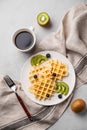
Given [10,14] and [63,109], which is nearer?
[63,109]

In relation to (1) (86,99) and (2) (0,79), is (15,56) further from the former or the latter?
(1) (86,99)

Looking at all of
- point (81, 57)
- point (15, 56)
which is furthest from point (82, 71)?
point (15, 56)

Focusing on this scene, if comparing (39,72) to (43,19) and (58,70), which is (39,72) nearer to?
(58,70)

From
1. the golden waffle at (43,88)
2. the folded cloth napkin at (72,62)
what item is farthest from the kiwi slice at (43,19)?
the golden waffle at (43,88)

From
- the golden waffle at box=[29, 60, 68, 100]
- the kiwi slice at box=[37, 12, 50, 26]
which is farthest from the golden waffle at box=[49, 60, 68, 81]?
the kiwi slice at box=[37, 12, 50, 26]

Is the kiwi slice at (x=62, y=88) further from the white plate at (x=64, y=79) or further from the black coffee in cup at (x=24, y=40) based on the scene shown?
the black coffee in cup at (x=24, y=40)

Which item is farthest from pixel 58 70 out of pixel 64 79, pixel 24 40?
pixel 24 40
